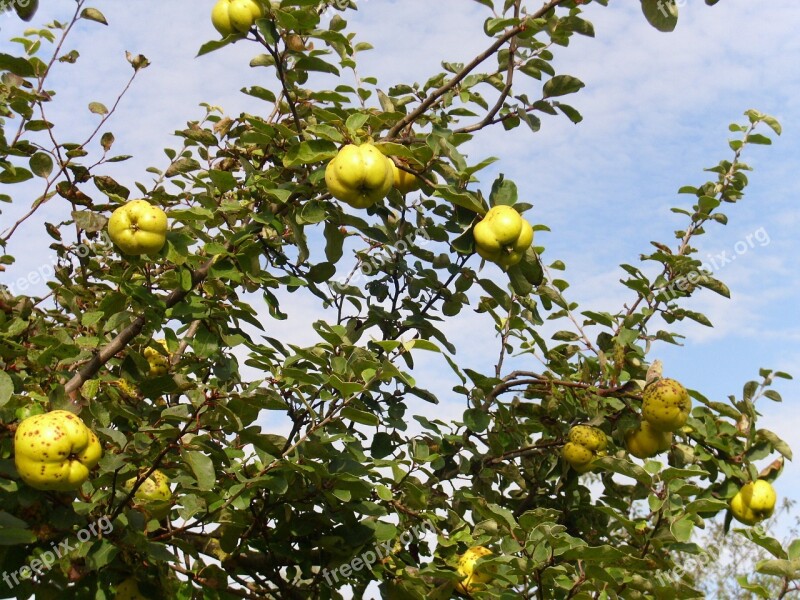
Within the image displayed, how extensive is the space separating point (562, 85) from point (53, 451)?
7.68 feet


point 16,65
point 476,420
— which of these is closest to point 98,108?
point 16,65

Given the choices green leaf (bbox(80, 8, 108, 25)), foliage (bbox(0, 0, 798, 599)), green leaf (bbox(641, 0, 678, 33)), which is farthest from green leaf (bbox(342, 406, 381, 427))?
green leaf (bbox(80, 8, 108, 25))

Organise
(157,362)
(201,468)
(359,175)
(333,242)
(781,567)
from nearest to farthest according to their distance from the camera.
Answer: (201,468) → (359,175) → (781,567) → (333,242) → (157,362)

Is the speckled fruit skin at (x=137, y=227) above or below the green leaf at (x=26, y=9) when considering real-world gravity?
below

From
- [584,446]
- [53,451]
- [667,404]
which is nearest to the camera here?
[53,451]

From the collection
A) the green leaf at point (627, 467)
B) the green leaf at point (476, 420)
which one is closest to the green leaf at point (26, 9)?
the green leaf at point (476, 420)

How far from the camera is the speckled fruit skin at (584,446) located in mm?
3863

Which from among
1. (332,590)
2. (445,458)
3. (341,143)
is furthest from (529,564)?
(341,143)

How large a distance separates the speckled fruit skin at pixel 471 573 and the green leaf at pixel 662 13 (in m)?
2.05

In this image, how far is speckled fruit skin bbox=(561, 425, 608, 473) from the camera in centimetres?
386

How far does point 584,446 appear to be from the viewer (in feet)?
12.7

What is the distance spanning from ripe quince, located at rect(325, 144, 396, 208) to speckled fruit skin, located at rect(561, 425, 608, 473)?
5.39ft

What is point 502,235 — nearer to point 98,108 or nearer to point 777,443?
point 777,443

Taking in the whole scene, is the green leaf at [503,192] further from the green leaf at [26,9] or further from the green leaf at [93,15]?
the green leaf at [93,15]
